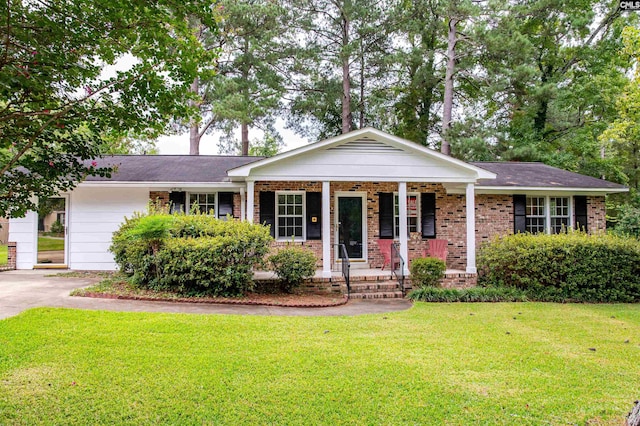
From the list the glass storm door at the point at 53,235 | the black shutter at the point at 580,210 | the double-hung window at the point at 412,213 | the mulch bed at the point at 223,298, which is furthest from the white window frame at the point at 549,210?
the glass storm door at the point at 53,235

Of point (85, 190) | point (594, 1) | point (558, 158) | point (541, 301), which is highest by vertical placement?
point (594, 1)

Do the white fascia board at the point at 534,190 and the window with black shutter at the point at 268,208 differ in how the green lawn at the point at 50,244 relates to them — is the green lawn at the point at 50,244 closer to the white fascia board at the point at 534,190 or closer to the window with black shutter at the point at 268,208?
the window with black shutter at the point at 268,208

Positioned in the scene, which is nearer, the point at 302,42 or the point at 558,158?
the point at 558,158

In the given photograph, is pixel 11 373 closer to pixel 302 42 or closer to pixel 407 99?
pixel 302 42

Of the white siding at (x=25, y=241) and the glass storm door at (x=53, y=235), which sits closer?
the white siding at (x=25, y=241)

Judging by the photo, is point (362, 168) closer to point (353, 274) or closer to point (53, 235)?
point (353, 274)

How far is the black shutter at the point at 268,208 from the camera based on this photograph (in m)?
11.5

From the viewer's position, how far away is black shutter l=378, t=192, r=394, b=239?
12.0 m

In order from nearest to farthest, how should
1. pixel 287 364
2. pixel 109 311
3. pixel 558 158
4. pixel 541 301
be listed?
1. pixel 287 364
2. pixel 109 311
3. pixel 541 301
4. pixel 558 158

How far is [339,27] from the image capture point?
21.5m

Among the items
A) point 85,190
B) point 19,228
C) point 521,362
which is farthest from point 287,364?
point 19,228

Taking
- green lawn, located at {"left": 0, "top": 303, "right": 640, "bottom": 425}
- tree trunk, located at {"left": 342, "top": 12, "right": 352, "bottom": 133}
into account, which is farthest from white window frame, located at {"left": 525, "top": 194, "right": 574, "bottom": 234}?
tree trunk, located at {"left": 342, "top": 12, "right": 352, "bottom": 133}

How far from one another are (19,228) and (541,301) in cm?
1476

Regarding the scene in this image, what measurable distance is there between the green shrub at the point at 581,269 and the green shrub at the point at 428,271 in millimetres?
1833
